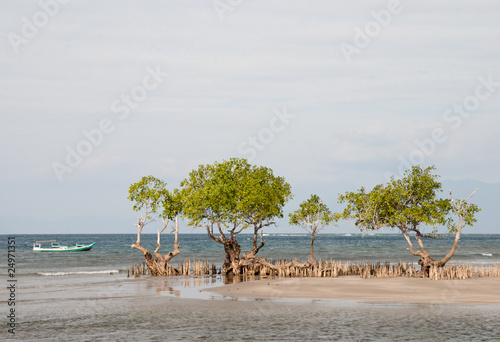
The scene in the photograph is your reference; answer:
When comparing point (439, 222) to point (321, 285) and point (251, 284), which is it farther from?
point (251, 284)

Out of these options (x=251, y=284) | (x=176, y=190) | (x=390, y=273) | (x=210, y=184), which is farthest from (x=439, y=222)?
(x=176, y=190)

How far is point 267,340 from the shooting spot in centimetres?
2177

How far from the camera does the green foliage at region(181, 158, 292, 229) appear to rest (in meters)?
51.3

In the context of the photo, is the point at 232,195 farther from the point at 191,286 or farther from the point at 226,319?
the point at 226,319

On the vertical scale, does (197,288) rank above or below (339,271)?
below

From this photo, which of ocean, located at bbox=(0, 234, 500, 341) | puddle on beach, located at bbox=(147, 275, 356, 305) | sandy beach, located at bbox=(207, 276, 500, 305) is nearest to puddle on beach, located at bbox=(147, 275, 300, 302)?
puddle on beach, located at bbox=(147, 275, 356, 305)

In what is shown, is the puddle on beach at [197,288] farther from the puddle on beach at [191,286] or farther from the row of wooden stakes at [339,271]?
the row of wooden stakes at [339,271]

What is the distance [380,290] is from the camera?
123ft

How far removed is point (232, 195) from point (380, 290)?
18.9m

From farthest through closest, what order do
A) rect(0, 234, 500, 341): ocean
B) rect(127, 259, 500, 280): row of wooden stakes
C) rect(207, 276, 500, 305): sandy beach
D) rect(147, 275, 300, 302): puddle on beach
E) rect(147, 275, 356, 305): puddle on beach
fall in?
rect(127, 259, 500, 280): row of wooden stakes
rect(147, 275, 300, 302): puddle on beach
rect(147, 275, 356, 305): puddle on beach
rect(207, 276, 500, 305): sandy beach
rect(0, 234, 500, 341): ocean

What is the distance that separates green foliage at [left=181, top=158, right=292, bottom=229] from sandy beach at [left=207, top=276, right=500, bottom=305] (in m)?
9.46

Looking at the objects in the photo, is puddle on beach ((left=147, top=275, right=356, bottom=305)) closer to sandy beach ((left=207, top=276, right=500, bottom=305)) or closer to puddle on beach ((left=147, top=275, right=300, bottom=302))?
puddle on beach ((left=147, top=275, right=300, bottom=302))

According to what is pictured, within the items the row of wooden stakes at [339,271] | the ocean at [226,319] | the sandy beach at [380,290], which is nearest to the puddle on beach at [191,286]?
the ocean at [226,319]

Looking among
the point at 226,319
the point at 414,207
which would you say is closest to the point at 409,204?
the point at 414,207
